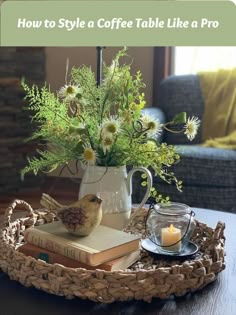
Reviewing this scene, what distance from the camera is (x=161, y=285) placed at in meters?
0.93

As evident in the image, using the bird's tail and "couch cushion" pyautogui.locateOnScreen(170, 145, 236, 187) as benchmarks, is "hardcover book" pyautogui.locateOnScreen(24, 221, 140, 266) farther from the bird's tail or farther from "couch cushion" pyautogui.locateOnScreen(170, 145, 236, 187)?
"couch cushion" pyautogui.locateOnScreen(170, 145, 236, 187)

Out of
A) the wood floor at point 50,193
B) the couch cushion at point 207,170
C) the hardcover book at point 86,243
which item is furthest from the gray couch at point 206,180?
the hardcover book at point 86,243

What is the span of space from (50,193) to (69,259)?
7.81ft

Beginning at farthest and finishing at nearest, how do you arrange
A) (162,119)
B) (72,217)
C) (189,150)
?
(162,119) → (189,150) → (72,217)

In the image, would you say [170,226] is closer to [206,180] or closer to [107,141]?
[107,141]

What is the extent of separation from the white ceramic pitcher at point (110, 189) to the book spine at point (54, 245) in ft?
0.56

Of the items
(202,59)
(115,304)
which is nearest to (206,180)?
(202,59)

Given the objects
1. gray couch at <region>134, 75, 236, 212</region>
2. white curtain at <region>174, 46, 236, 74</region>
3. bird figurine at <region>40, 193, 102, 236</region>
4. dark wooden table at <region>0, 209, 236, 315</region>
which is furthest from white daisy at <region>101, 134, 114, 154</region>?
white curtain at <region>174, 46, 236, 74</region>

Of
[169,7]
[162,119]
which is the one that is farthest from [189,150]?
[169,7]

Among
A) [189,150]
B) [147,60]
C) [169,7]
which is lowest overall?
[189,150]

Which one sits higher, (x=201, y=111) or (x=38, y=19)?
(x=38, y=19)

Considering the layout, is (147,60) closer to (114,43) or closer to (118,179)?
(114,43)

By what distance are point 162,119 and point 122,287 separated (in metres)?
1.97

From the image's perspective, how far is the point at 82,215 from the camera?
1053mm
